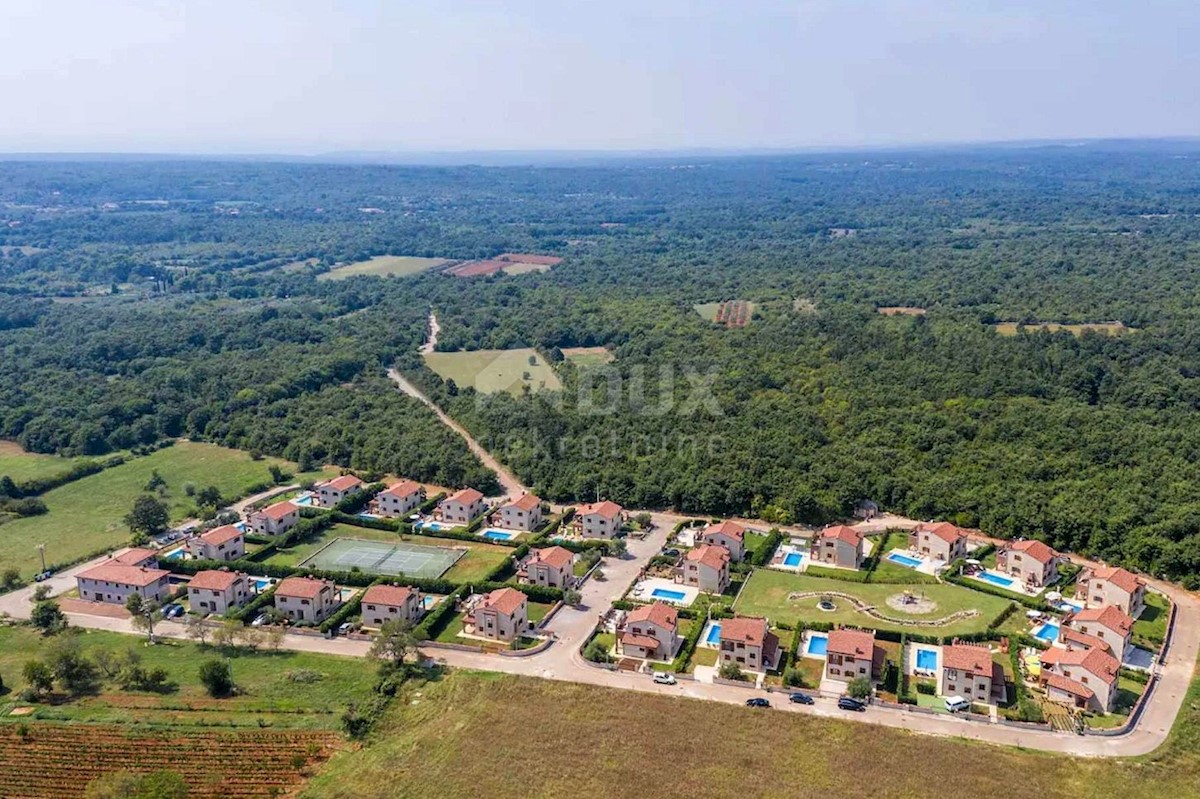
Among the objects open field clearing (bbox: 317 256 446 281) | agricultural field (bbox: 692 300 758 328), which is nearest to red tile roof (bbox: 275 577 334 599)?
agricultural field (bbox: 692 300 758 328)

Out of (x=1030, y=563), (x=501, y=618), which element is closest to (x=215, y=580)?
(x=501, y=618)

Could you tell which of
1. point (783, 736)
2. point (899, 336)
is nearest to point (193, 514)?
point (783, 736)

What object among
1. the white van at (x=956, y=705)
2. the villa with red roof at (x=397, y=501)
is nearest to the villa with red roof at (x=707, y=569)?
the white van at (x=956, y=705)

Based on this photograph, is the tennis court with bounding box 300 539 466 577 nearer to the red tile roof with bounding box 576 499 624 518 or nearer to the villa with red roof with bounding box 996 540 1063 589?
the red tile roof with bounding box 576 499 624 518

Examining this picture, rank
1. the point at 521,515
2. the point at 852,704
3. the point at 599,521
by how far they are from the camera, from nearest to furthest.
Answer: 1. the point at 852,704
2. the point at 599,521
3. the point at 521,515

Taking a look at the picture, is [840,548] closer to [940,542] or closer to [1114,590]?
[940,542]

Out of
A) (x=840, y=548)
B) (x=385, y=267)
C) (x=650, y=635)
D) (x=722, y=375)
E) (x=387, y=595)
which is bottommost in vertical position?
(x=650, y=635)
